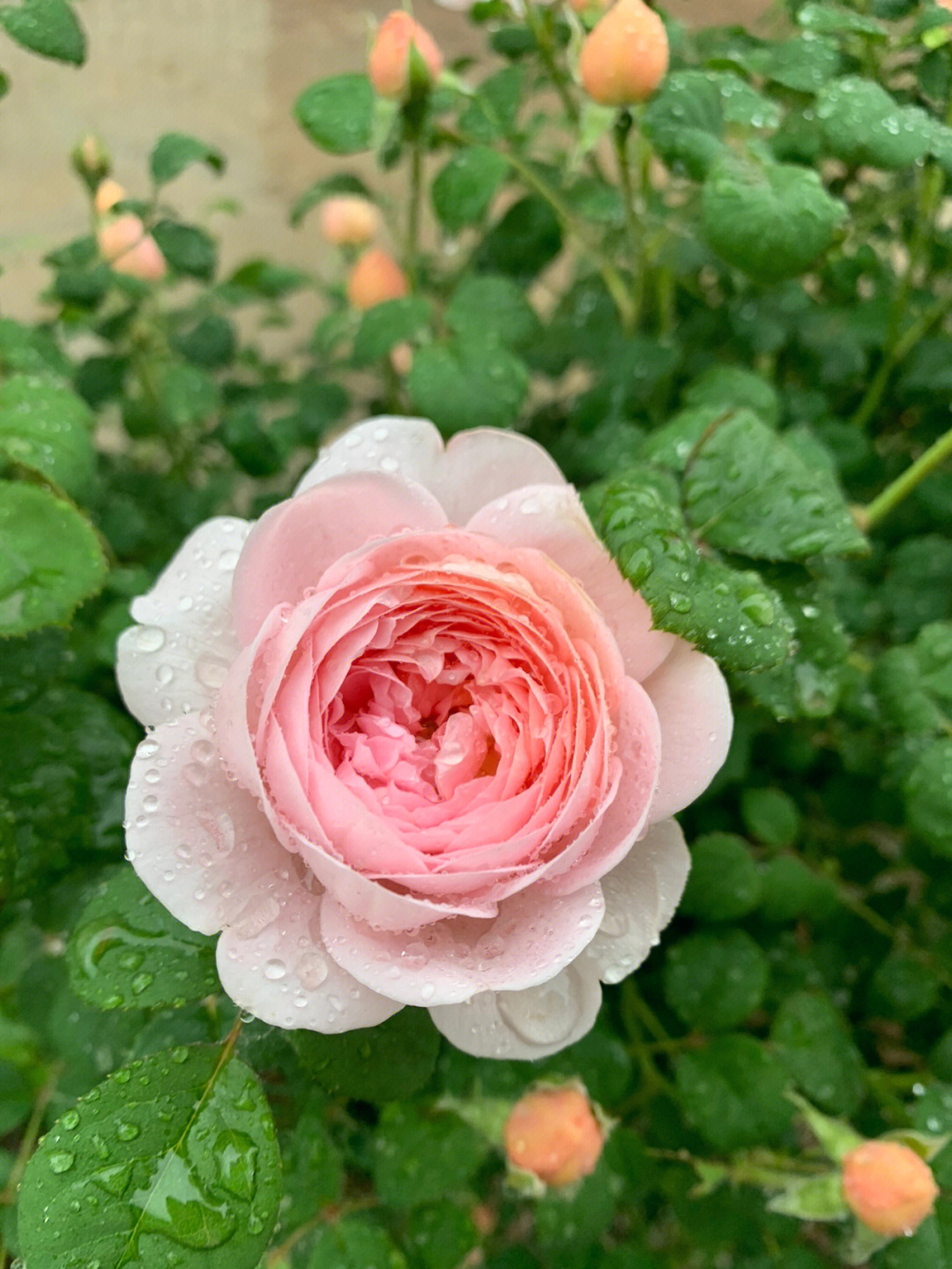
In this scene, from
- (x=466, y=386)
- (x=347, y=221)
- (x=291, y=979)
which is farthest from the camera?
(x=347, y=221)

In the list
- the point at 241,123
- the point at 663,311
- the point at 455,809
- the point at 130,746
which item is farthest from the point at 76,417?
the point at 241,123

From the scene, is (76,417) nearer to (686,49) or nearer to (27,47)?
(27,47)

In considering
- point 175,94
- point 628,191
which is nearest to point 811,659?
point 628,191

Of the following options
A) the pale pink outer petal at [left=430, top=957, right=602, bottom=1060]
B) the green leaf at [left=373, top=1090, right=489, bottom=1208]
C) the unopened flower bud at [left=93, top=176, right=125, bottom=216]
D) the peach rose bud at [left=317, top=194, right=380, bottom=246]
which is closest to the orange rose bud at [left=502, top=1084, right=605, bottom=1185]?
the green leaf at [left=373, top=1090, right=489, bottom=1208]

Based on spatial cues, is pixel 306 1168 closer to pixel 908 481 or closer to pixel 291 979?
pixel 291 979

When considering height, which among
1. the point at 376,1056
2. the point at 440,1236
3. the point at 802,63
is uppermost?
the point at 802,63
